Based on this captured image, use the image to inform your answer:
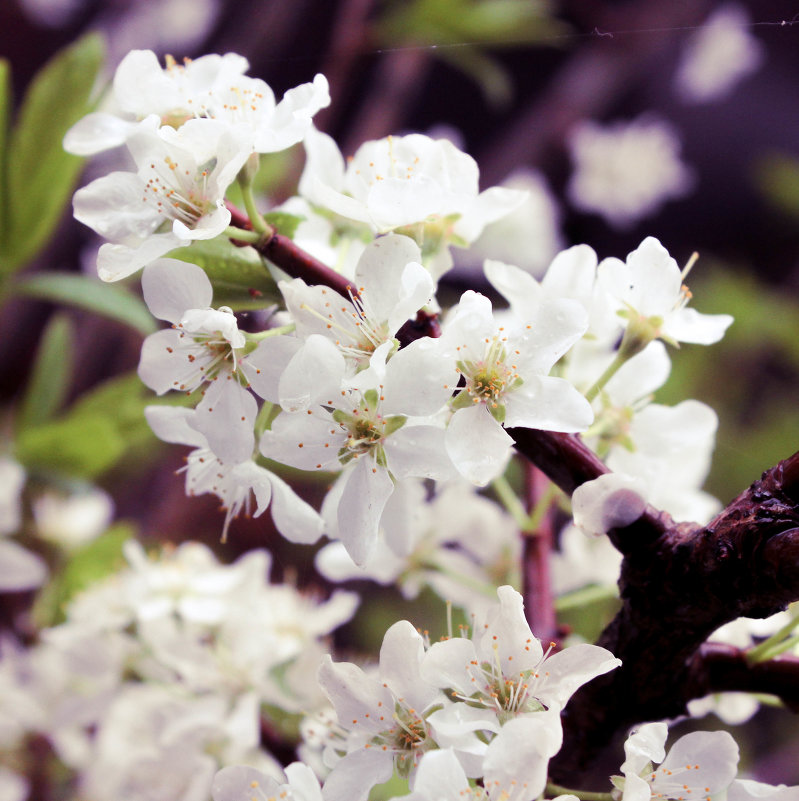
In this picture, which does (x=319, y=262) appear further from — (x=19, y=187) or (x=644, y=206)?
(x=644, y=206)

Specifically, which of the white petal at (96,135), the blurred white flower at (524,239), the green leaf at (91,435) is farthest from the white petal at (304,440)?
the blurred white flower at (524,239)

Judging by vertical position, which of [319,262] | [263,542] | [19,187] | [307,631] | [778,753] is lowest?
[778,753]

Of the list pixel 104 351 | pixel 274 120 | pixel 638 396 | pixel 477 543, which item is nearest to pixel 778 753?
pixel 477 543

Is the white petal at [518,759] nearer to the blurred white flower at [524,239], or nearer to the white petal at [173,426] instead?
the white petal at [173,426]

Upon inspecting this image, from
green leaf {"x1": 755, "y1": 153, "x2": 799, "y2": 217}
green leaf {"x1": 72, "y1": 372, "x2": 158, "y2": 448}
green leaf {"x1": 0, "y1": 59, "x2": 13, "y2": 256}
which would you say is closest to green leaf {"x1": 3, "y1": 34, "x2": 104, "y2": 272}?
green leaf {"x1": 0, "y1": 59, "x2": 13, "y2": 256}

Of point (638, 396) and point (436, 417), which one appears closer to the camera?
point (436, 417)

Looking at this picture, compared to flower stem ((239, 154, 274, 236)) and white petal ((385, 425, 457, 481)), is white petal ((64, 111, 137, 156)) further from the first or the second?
white petal ((385, 425, 457, 481))

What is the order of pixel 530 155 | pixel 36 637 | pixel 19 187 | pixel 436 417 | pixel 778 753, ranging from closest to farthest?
pixel 436 417, pixel 19 187, pixel 36 637, pixel 778 753, pixel 530 155
